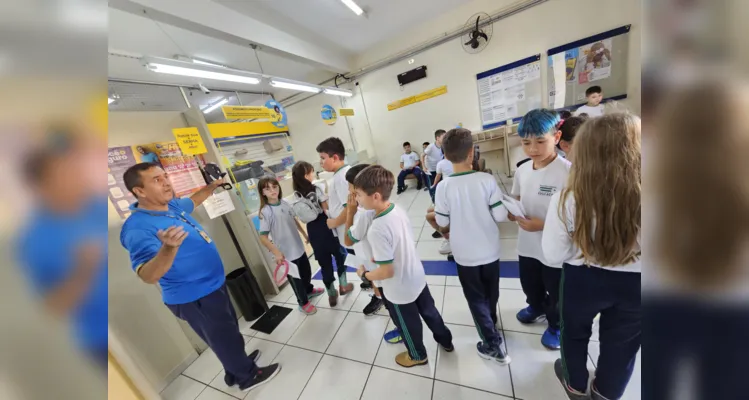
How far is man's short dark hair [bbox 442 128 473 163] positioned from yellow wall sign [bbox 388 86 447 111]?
4.51 meters

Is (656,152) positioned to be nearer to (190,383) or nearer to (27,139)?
(27,139)

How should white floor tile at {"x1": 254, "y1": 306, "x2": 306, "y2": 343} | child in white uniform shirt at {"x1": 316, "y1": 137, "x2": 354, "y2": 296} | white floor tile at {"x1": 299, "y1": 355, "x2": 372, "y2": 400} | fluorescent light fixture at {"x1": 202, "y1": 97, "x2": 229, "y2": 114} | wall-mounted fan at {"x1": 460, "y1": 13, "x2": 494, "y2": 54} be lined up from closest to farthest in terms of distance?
white floor tile at {"x1": 299, "y1": 355, "x2": 372, "y2": 400} → child in white uniform shirt at {"x1": 316, "y1": 137, "x2": 354, "y2": 296} → white floor tile at {"x1": 254, "y1": 306, "x2": 306, "y2": 343} → wall-mounted fan at {"x1": 460, "y1": 13, "x2": 494, "y2": 54} → fluorescent light fixture at {"x1": 202, "y1": 97, "x2": 229, "y2": 114}

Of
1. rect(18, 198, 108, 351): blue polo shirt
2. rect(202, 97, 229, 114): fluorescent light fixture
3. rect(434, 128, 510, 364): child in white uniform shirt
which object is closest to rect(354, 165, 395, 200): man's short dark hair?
rect(434, 128, 510, 364): child in white uniform shirt

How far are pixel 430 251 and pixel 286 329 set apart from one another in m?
1.75

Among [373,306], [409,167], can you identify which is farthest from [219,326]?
[409,167]

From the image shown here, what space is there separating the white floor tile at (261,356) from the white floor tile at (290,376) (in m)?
0.07

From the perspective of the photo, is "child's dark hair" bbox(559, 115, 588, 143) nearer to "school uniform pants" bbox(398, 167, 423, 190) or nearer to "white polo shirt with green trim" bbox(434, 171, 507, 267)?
"white polo shirt with green trim" bbox(434, 171, 507, 267)

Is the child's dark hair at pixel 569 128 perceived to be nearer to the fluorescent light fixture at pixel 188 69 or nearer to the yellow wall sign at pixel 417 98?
the fluorescent light fixture at pixel 188 69

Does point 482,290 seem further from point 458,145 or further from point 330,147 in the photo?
point 330,147

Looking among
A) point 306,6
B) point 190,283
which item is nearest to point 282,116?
point 306,6

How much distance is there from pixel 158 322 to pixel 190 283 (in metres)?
0.95

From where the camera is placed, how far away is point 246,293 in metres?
2.46

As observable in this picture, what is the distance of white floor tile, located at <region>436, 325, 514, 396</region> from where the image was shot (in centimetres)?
146

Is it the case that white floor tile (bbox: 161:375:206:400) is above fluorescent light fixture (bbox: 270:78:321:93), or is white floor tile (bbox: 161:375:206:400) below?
below
